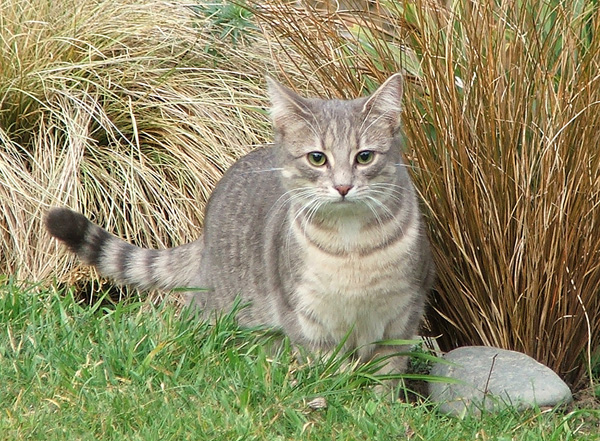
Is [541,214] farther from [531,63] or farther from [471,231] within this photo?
[531,63]

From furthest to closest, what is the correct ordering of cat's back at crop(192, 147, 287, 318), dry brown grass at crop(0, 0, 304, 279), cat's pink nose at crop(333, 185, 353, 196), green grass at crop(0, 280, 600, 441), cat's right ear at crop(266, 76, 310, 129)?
dry brown grass at crop(0, 0, 304, 279) < cat's back at crop(192, 147, 287, 318) < cat's right ear at crop(266, 76, 310, 129) < cat's pink nose at crop(333, 185, 353, 196) < green grass at crop(0, 280, 600, 441)

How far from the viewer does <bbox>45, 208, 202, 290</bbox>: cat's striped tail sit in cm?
384

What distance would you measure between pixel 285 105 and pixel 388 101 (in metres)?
0.38

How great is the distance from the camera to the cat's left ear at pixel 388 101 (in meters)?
3.39

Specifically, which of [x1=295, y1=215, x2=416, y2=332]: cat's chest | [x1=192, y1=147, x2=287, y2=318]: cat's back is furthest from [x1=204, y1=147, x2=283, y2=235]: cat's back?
[x1=295, y1=215, x2=416, y2=332]: cat's chest

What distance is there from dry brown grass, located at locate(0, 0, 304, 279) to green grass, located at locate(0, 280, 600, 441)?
100 centimetres

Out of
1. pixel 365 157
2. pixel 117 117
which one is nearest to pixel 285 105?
pixel 365 157

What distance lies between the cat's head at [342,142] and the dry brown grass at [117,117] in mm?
1147

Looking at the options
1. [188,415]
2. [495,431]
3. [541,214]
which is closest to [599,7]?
[541,214]

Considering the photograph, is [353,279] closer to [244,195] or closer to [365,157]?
[365,157]

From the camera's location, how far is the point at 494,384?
3.41 metres

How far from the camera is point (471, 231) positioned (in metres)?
3.67

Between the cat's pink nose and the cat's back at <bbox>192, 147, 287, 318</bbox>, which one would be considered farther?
the cat's back at <bbox>192, 147, 287, 318</bbox>

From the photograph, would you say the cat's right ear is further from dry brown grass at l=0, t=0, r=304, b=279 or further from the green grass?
dry brown grass at l=0, t=0, r=304, b=279
